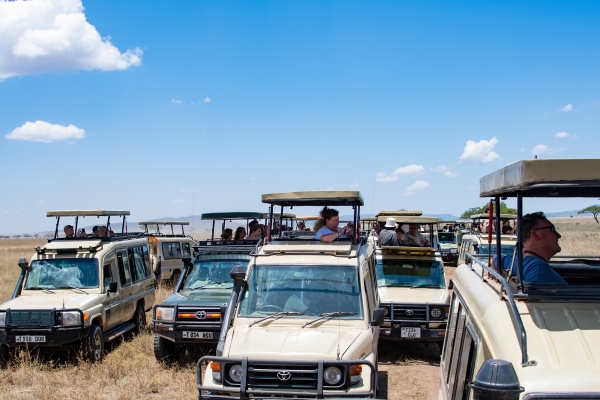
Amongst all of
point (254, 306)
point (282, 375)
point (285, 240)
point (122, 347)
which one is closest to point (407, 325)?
point (285, 240)

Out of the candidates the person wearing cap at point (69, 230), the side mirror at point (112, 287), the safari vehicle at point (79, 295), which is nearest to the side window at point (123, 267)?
the safari vehicle at point (79, 295)

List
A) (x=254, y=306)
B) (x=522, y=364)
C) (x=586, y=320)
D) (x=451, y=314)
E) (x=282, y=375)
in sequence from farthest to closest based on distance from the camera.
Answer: (x=254, y=306)
(x=282, y=375)
(x=451, y=314)
(x=586, y=320)
(x=522, y=364)

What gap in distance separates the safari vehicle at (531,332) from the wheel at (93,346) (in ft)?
23.9

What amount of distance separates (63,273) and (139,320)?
2.07 meters

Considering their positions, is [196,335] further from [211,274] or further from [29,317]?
[29,317]

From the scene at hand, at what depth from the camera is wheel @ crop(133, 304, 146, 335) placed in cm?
1196

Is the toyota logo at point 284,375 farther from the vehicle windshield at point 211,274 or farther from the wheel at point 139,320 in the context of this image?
the wheel at point 139,320

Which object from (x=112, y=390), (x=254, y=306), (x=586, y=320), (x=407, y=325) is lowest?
(x=112, y=390)

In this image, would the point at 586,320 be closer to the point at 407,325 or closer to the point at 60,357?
the point at 407,325

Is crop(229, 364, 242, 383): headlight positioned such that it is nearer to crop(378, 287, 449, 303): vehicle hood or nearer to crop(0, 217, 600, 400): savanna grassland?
crop(0, 217, 600, 400): savanna grassland

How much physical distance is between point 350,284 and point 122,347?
577cm

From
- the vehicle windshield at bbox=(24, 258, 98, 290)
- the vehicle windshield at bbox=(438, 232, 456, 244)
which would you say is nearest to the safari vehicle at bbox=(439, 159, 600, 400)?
the vehicle windshield at bbox=(24, 258, 98, 290)

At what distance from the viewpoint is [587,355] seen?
2514 mm

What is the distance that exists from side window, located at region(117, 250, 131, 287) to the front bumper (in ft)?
20.8
